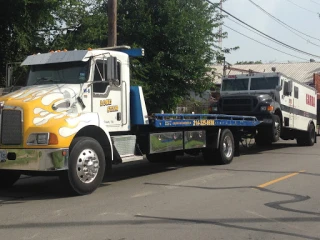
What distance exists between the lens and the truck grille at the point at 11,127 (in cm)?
798

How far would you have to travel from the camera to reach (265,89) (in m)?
16.7

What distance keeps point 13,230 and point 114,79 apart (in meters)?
4.03

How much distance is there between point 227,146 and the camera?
1346 cm

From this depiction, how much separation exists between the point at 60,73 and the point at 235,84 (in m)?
9.59

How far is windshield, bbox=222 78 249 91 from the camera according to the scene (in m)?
17.2

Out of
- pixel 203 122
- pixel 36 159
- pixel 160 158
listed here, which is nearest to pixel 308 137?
pixel 160 158

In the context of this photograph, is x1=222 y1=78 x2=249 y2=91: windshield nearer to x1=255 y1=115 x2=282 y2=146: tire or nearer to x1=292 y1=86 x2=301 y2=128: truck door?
x1=255 y1=115 x2=282 y2=146: tire

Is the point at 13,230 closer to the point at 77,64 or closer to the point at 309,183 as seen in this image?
the point at 77,64

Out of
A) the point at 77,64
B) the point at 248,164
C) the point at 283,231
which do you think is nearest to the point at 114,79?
the point at 77,64

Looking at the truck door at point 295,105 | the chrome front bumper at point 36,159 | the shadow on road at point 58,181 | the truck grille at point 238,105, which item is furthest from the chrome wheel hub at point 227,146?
the chrome front bumper at point 36,159

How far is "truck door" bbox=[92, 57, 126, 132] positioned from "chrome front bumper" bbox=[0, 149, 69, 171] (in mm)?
1494

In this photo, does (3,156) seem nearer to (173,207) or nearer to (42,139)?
(42,139)

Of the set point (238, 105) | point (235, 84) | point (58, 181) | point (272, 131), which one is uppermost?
point (235, 84)

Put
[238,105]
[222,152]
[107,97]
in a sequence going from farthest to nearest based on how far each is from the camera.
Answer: [238,105] → [222,152] → [107,97]
